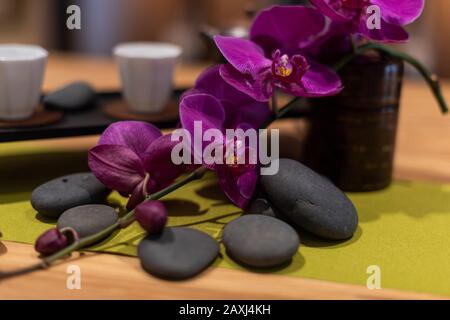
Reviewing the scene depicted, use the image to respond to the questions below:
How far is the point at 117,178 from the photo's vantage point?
20.7 inches

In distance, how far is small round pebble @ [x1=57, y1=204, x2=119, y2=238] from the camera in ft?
1.61

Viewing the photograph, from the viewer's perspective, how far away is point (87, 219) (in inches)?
19.6

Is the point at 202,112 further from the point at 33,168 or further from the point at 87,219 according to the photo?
the point at 33,168

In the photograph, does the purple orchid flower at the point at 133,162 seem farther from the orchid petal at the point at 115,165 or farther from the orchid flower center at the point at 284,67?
the orchid flower center at the point at 284,67

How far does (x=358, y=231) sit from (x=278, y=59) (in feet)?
0.55

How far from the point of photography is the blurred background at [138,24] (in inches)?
69.9

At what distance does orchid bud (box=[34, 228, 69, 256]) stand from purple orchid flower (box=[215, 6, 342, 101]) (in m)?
0.19

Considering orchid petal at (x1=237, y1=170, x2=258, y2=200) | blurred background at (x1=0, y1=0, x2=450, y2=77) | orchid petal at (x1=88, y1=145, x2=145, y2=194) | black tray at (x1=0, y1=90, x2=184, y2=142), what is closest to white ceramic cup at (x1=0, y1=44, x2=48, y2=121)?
black tray at (x1=0, y1=90, x2=184, y2=142)

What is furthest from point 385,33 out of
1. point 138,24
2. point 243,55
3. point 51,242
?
point 138,24

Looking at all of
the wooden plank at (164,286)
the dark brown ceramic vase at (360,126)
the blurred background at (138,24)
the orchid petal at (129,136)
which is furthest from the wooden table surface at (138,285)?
the blurred background at (138,24)

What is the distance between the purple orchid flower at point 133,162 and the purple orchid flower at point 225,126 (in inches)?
1.3

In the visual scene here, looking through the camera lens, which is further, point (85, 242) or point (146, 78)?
point (146, 78)

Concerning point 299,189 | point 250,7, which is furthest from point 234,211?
point 250,7
